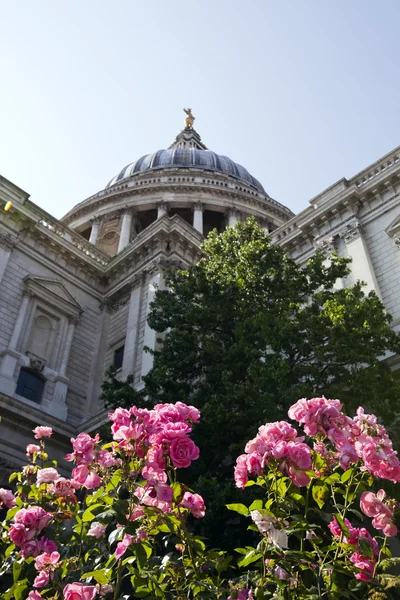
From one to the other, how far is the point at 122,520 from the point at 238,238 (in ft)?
38.6

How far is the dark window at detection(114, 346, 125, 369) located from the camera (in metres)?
19.9

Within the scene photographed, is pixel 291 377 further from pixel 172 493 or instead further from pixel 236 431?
pixel 172 493

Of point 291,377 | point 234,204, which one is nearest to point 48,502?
point 291,377

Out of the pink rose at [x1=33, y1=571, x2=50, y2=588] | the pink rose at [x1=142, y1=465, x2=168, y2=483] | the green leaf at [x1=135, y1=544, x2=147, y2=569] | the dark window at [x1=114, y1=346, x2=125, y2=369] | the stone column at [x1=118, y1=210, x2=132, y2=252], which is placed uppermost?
the stone column at [x1=118, y1=210, x2=132, y2=252]

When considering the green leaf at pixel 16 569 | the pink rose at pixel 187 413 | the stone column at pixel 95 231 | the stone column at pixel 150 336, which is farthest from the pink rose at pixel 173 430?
the stone column at pixel 95 231

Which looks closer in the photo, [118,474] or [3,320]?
[118,474]

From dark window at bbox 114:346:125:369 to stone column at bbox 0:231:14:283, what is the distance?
511 centimetres

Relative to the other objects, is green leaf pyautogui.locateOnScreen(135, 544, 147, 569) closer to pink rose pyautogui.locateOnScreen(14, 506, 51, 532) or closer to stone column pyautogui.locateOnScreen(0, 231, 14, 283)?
pink rose pyautogui.locateOnScreen(14, 506, 51, 532)

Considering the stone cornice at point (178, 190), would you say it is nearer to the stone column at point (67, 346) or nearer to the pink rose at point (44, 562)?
the stone column at point (67, 346)

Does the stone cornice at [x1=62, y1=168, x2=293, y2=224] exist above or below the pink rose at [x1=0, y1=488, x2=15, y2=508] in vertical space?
A: above

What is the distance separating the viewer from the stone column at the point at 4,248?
18812 millimetres

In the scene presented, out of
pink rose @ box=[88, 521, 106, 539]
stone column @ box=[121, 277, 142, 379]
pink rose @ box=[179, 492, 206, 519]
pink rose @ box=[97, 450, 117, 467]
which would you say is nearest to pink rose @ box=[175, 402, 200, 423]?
pink rose @ box=[179, 492, 206, 519]

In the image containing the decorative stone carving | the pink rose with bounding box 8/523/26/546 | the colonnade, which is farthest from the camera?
the colonnade

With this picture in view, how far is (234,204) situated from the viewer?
4122 cm
